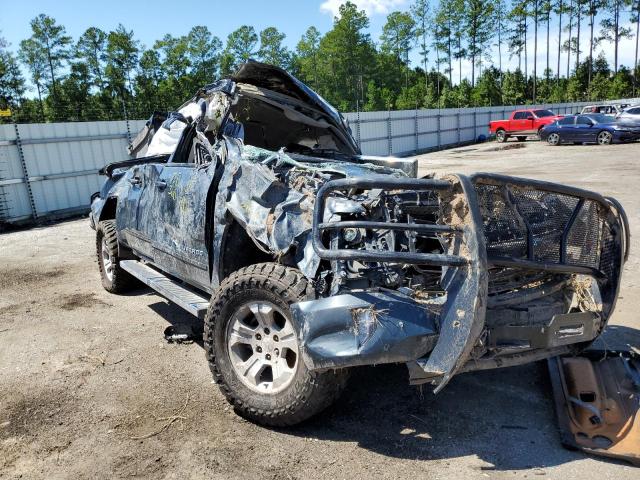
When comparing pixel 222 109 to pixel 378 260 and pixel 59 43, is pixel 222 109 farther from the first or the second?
pixel 59 43

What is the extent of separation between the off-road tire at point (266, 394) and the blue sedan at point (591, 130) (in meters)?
25.5

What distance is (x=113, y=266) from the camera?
6047 mm

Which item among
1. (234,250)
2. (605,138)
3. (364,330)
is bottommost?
(605,138)

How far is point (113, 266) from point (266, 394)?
3.62 meters

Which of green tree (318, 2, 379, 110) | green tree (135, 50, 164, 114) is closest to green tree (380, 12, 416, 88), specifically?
green tree (318, 2, 379, 110)

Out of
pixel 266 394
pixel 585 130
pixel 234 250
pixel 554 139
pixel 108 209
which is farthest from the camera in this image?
pixel 554 139

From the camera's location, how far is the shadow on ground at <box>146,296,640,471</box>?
2.94m

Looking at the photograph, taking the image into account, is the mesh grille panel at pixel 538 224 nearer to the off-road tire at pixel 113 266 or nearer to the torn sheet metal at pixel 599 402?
the torn sheet metal at pixel 599 402

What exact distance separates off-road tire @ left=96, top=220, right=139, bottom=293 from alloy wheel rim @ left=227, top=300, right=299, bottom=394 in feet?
10.3

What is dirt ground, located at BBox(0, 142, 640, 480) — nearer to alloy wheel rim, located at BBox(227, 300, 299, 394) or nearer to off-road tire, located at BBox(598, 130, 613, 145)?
alloy wheel rim, located at BBox(227, 300, 299, 394)

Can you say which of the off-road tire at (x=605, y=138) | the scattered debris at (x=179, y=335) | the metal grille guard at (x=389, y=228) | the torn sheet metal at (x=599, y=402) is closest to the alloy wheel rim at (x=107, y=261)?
the scattered debris at (x=179, y=335)

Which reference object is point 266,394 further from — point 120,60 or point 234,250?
point 120,60

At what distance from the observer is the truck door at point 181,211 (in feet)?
13.1

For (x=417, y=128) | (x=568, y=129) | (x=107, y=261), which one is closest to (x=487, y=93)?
(x=417, y=128)
